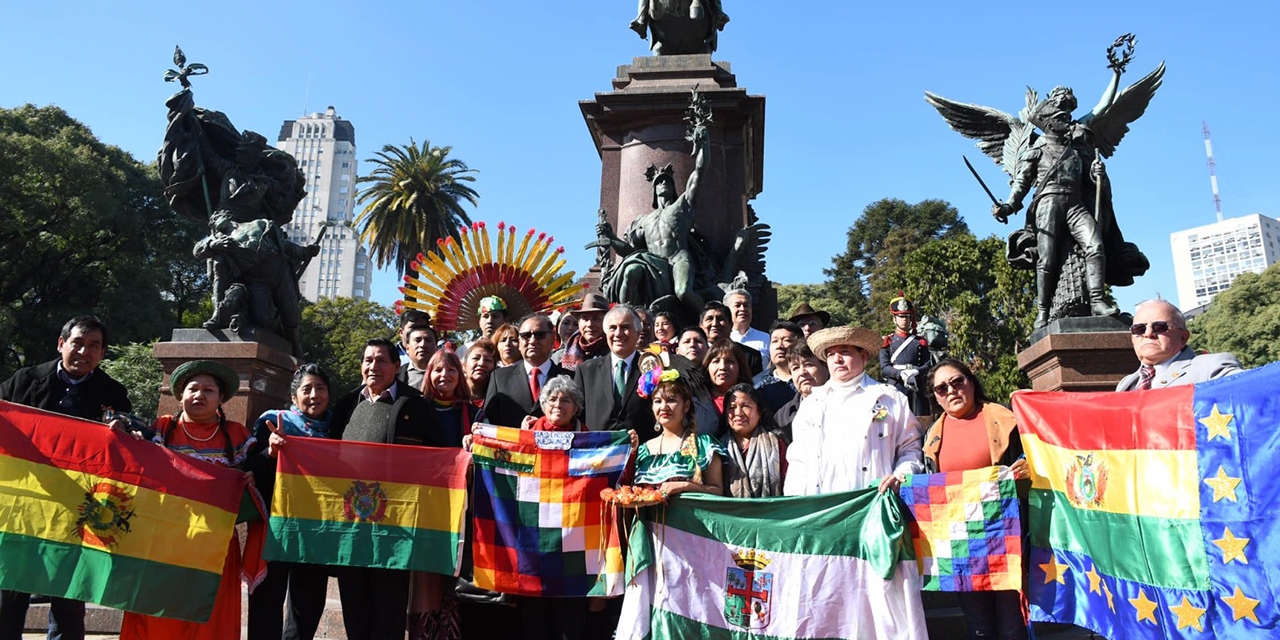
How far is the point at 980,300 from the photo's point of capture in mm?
32969

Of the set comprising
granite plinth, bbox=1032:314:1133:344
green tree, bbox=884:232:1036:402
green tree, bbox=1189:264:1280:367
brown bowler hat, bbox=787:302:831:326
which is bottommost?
brown bowler hat, bbox=787:302:831:326

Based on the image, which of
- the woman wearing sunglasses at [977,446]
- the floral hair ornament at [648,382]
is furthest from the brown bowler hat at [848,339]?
the floral hair ornament at [648,382]

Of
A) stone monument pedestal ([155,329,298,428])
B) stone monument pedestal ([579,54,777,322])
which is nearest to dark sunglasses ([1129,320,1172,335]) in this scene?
stone monument pedestal ([579,54,777,322])

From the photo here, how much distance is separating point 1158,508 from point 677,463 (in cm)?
252

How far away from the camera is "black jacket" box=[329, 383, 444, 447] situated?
5340mm

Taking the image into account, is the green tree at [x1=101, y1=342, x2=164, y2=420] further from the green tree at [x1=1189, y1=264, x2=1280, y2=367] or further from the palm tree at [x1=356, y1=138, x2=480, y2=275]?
the green tree at [x1=1189, y1=264, x2=1280, y2=367]

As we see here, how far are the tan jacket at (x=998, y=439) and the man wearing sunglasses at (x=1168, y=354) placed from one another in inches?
26.8

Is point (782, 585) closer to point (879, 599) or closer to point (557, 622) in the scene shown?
point (879, 599)

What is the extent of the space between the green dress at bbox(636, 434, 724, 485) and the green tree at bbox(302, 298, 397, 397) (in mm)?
36900

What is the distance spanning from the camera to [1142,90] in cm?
1179

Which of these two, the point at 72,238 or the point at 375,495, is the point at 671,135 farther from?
the point at 72,238

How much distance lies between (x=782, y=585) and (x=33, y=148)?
35105 mm

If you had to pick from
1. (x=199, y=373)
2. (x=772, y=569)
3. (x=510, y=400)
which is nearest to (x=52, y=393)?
(x=199, y=373)

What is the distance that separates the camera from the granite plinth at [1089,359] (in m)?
10.0
